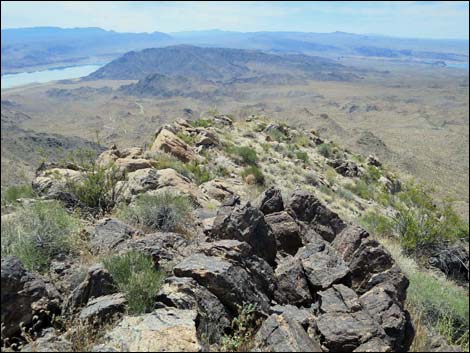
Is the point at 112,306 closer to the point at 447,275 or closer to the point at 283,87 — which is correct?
the point at 447,275

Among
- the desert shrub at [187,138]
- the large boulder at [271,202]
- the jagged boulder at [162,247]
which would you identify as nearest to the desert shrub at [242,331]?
the jagged boulder at [162,247]

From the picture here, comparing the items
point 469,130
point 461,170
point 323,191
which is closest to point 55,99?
point 469,130

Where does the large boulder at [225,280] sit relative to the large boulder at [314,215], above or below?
above

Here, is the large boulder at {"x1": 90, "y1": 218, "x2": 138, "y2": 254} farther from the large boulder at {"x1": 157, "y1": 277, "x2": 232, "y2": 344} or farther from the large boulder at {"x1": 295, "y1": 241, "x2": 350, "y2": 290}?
the large boulder at {"x1": 295, "y1": 241, "x2": 350, "y2": 290}

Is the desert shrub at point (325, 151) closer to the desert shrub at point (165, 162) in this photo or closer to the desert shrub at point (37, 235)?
the desert shrub at point (165, 162)

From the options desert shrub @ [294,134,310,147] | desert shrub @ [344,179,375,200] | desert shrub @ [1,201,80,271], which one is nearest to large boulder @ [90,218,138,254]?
desert shrub @ [1,201,80,271]

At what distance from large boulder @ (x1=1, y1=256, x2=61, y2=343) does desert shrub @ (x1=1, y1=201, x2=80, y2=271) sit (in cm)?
87

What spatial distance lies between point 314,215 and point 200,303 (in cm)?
368

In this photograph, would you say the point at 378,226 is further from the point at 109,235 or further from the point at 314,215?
the point at 109,235

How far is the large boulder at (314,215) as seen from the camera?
7441 millimetres

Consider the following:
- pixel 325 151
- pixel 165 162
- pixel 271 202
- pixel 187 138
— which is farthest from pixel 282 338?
pixel 325 151

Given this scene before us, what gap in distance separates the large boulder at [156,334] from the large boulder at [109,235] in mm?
1888

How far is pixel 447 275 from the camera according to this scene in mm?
10172

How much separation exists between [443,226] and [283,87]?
190932 millimetres
